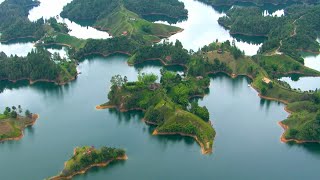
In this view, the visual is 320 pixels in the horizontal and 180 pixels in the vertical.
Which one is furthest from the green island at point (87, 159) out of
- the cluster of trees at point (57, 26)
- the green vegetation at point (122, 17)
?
the cluster of trees at point (57, 26)

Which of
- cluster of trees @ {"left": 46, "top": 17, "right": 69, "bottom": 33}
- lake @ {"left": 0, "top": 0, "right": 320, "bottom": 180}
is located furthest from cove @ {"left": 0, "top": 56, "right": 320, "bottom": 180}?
cluster of trees @ {"left": 46, "top": 17, "right": 69, "bottom": 33}

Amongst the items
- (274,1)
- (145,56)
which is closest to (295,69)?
(145,56)


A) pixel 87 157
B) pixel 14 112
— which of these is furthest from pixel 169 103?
pixel 14 112

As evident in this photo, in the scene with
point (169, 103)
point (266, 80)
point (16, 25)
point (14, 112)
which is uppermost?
point (16, 25)

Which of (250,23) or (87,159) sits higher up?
(250,23)

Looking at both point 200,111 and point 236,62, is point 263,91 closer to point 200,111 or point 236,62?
point 236,62

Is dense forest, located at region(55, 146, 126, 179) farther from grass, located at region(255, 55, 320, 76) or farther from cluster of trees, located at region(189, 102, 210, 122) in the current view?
grass, located at region(255, 55, 320, 76)
